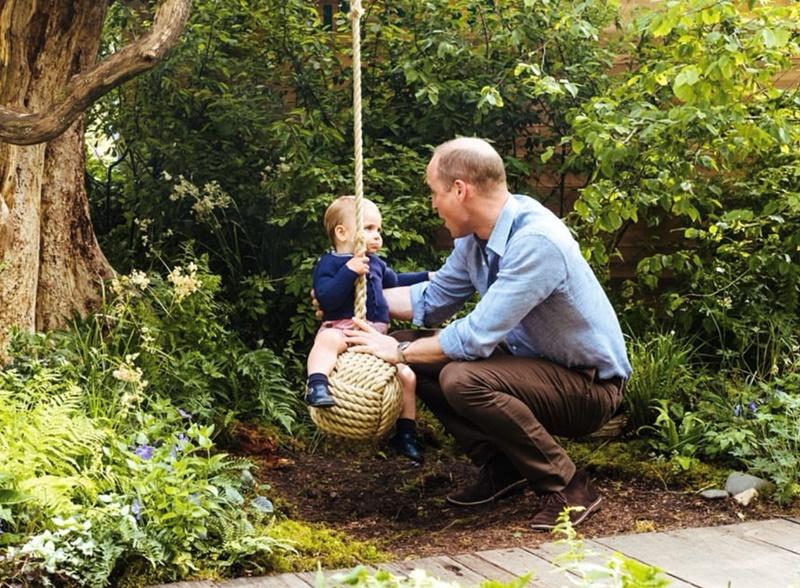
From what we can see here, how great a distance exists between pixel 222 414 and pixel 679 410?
2.13 meters

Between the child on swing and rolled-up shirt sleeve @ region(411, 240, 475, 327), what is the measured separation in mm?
144

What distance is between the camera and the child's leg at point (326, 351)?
3.87 meters

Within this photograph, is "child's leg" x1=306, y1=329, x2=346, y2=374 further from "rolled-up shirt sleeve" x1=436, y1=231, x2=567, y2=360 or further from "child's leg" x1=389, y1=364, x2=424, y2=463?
"rolled-up shirt sleeve" x1=436, y1=231, x2=567, y2=360

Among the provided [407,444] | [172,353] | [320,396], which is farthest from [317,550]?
[172,353]

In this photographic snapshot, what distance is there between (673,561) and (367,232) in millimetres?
1733

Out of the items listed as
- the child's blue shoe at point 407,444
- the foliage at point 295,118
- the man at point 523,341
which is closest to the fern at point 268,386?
the foliage at point 295,118

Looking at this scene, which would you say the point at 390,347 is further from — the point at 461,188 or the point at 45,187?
the point at 45,187

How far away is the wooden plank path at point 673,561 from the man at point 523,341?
14.4 inches

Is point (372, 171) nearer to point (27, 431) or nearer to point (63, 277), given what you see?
point (63, 277)

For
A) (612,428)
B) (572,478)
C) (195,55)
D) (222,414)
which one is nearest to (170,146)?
(195,55)

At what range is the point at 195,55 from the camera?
251 inches

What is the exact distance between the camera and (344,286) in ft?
13.6

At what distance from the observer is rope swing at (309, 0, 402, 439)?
3.71 metres

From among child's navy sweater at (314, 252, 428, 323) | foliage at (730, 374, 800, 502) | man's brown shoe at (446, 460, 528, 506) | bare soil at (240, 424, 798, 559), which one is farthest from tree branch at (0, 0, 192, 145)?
foliage at (730, 374, 800, 502)
